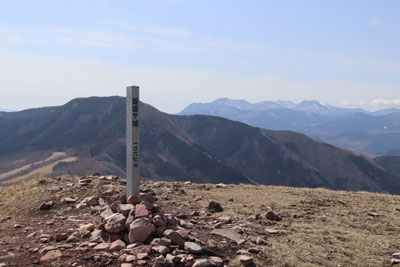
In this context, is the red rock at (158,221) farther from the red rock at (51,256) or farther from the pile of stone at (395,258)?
the pile of stone at (395,258)

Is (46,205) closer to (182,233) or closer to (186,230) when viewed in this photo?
(186,230)

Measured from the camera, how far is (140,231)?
9.48m

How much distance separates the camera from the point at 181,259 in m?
8.48

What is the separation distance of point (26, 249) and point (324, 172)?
20525 centimetres

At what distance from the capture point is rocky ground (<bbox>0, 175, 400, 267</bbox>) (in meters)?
8.98

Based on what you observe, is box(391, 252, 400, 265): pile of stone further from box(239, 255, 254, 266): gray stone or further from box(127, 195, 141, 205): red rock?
box(127, 195, 141, 205): red rock

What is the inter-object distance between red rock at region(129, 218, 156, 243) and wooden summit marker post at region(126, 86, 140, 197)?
278 centimetres

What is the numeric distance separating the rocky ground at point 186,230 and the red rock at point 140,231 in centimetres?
3

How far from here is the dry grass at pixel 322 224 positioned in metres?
9.71

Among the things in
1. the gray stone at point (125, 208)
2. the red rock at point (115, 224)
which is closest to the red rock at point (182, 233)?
the red rock at point (115, 224)

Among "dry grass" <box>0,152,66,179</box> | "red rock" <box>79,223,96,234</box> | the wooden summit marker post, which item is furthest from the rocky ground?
"dry grass" <box>0,152,66,179</box>

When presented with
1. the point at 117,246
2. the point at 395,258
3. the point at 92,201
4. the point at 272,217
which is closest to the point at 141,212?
the point at 117,246

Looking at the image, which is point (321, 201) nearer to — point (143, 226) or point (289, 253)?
point (289, 253)

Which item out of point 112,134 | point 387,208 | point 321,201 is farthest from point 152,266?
point 112,134
